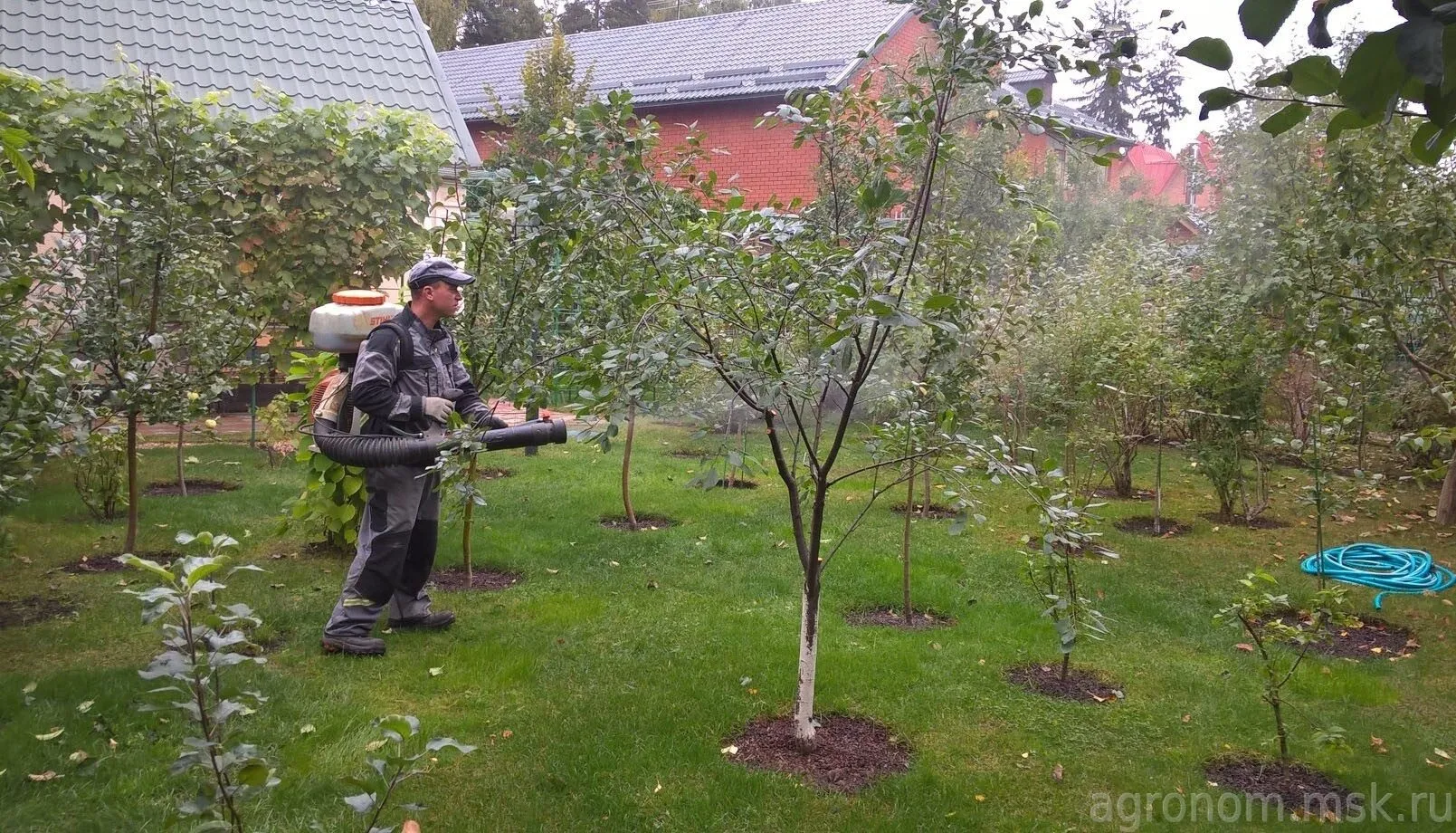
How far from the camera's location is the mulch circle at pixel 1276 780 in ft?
12.5

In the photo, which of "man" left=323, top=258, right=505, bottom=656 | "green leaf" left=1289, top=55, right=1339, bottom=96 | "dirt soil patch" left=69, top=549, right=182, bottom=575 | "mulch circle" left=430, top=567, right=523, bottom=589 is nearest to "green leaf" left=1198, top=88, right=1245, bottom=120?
"green leaf" left=1289, top=55, right=1339, bottom=96

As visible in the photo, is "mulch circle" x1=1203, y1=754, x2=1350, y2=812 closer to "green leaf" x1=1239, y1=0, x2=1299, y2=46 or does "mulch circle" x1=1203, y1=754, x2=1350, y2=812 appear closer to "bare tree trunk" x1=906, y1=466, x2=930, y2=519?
"green leaf" x1=1239, y1=0, x2=1299, y2=46

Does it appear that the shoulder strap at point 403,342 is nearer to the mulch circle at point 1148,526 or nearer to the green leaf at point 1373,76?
the green leaf at point 1373,76

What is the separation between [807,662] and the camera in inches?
159

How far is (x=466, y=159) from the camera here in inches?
428

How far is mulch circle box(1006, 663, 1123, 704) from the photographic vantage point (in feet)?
15.5

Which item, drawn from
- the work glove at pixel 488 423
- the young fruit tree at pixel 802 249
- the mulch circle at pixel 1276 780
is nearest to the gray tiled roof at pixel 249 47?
the work glove at pixel 488 423

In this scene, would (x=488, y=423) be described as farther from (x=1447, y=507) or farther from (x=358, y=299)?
(x=1447, y=507)

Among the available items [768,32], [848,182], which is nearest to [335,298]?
[848,182]

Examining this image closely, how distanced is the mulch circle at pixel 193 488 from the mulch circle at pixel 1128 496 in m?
8.00

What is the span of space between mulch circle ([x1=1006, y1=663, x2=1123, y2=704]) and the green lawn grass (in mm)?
98

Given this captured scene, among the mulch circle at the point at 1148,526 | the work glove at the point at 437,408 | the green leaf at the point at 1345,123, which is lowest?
the mulch circle at the point at 1148,526

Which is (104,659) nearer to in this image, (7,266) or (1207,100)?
(7,266)

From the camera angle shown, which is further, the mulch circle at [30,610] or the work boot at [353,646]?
the mulch circle at [30,610]
